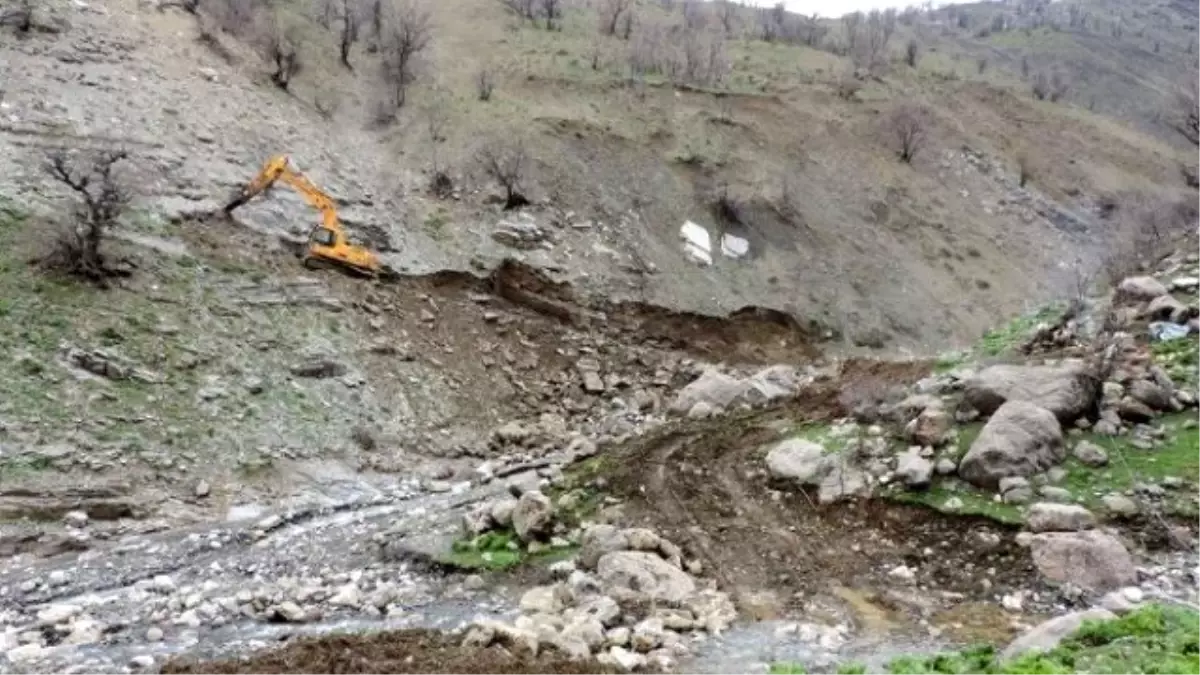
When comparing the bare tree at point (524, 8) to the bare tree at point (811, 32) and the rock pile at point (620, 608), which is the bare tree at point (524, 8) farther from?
the rock pile at point (620, 608)

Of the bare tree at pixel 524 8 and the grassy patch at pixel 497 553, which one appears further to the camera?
the bare tree at pixel 524 8

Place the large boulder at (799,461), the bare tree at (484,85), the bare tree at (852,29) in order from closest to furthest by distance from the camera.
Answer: the large boulder at (799,461), the bare tree at (484,85), the bare tree at (852,29)

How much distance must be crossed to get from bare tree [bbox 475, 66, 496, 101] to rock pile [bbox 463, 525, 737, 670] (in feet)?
74.5

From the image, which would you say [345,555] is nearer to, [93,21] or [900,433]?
[900,433]

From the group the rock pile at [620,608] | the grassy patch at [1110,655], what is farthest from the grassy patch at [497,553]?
the grassy patch at [1110,655]

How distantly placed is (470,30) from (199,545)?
31377 millimetres

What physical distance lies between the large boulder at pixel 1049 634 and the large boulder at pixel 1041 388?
393 centimetres

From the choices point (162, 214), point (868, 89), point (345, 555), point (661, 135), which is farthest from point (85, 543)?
point (868, 89)

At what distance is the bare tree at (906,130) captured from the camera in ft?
123

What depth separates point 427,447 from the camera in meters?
17.3

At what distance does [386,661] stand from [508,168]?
18963 millimetres

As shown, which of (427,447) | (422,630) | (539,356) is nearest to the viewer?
(422,630)

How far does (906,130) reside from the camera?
37906 millimetres

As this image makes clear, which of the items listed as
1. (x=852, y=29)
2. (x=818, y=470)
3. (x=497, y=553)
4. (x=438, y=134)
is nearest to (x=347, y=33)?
(x=438, y=134)
